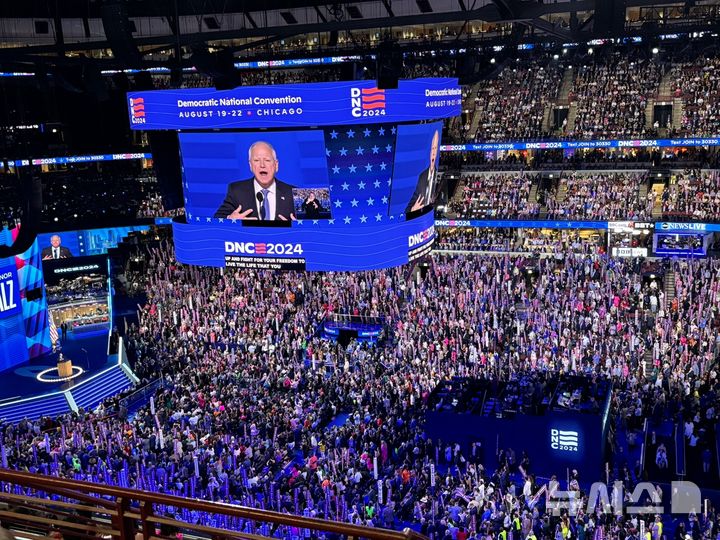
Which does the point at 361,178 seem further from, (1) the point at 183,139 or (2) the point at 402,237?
(1) the point at 183,139

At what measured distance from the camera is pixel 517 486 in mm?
17234

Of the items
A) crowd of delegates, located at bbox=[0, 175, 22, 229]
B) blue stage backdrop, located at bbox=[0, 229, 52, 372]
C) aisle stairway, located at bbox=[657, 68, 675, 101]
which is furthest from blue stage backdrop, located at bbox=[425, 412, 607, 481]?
aisle stairway, located at bbox=[657, 68, 675, 101]

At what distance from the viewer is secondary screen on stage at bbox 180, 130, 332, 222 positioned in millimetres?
18391

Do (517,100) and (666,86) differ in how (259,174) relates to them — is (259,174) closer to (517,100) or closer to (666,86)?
(517,100)

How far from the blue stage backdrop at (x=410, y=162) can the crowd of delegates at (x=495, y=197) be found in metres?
13.8

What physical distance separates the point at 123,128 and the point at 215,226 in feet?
75.5

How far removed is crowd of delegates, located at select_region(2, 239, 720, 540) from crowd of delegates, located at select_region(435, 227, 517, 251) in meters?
1.47

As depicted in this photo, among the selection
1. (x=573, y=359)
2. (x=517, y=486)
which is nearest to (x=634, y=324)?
(x=573, y=359)

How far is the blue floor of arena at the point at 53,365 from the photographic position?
24672mm

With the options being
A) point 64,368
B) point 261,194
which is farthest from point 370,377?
point 64,368

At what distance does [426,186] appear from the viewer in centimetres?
2038

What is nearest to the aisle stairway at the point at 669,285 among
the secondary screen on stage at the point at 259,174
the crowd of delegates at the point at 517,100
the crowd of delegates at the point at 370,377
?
the crowd of delegates at the point at 370,377

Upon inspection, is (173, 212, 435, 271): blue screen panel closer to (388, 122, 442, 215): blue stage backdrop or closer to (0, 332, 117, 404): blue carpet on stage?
(388, 122, 442, 215): blue stage backdrop

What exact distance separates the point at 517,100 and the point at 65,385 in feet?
79.7
